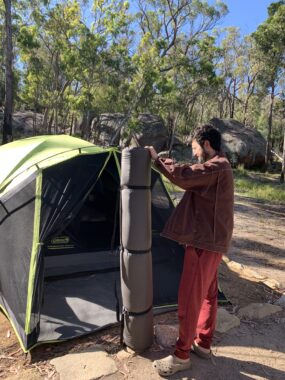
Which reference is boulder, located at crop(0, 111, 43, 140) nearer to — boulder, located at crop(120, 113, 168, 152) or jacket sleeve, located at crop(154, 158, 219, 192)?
boulder, located at crop(120, 113, 168, 152)

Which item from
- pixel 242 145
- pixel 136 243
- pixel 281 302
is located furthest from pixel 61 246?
pixel 242 145

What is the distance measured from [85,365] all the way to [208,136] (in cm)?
193

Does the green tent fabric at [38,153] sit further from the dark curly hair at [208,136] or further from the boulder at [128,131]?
the boulder at [128,131]

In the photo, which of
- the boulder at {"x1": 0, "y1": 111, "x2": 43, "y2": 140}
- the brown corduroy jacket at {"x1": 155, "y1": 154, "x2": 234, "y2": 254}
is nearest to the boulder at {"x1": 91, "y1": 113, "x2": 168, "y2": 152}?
the boulder at {"x1": 0, "y1": 111, "x2": 43, "y2": 140}

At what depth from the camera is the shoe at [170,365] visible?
292cm

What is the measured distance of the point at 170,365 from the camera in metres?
2.92

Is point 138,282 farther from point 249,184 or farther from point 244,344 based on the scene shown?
point 249,184

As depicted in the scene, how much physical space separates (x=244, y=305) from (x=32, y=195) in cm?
246

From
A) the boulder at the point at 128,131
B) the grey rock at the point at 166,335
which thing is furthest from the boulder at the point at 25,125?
the grey rock at the point at 166,335

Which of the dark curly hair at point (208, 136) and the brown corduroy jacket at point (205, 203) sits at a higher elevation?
the dark curly hair at point (208, 136)

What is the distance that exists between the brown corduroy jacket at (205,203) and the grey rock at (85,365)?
112 cm

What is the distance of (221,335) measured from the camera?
3643 mm

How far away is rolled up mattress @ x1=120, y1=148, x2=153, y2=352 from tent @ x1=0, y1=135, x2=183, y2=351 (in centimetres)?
67

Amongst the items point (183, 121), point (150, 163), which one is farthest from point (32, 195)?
point (183, 121)
